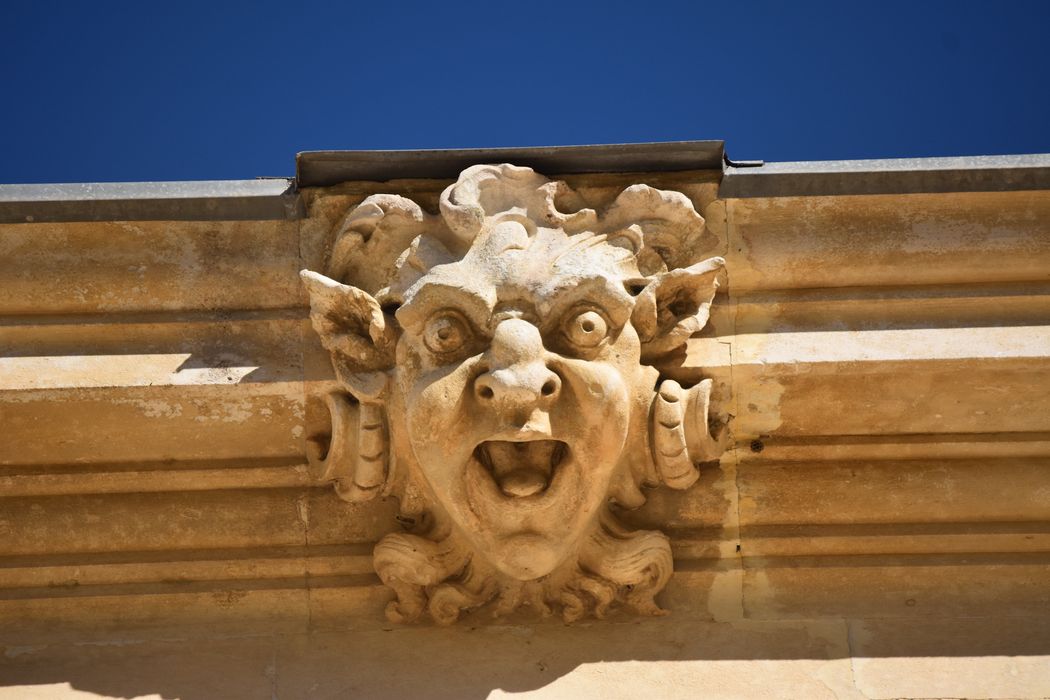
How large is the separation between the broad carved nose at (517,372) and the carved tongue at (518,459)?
14cm

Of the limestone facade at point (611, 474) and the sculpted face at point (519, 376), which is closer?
the sculpted face at point (519, 376)

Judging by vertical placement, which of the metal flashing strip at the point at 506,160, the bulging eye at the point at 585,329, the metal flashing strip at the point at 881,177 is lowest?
the bulging eye at the point at 585,329

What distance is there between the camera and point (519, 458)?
2.91 metres

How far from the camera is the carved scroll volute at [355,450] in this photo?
307 cm

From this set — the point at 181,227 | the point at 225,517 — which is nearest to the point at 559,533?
the point at 225,517

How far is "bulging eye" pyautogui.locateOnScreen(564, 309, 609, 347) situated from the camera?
9.41ft

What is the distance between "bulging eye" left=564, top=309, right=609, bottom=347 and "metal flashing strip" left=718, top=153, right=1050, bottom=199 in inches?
21.4

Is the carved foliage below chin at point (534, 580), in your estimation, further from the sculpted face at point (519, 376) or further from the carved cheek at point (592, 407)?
the carved cheek at point (592, 407)

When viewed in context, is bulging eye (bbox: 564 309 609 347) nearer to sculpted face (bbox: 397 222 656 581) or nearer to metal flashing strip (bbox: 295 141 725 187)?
sculpted face (bbox: 397 222 656 581)

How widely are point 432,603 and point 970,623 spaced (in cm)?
130

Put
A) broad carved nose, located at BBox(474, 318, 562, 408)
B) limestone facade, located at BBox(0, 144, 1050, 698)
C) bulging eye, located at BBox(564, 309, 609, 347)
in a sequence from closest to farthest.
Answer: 1. broad carved nose, located at BBox(474, 318, 562, 408)
2. bulging eye, located at BBox(564, 309, 609, 347)
3. limestone facade, located at BBox(0, 144, 1050, 698)

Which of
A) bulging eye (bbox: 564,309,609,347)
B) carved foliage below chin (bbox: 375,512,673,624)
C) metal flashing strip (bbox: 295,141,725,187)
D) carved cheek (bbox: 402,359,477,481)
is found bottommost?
carved foliage below chin (bbox: 375,512,673,624)

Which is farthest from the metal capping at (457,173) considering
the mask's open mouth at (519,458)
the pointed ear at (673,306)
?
the mask's open mouth at (519,458)

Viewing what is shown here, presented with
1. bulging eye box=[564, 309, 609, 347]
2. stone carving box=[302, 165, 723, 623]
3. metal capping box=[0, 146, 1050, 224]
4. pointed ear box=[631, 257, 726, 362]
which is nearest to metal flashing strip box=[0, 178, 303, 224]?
metal capping box=[0, 146, 1050, 224]
